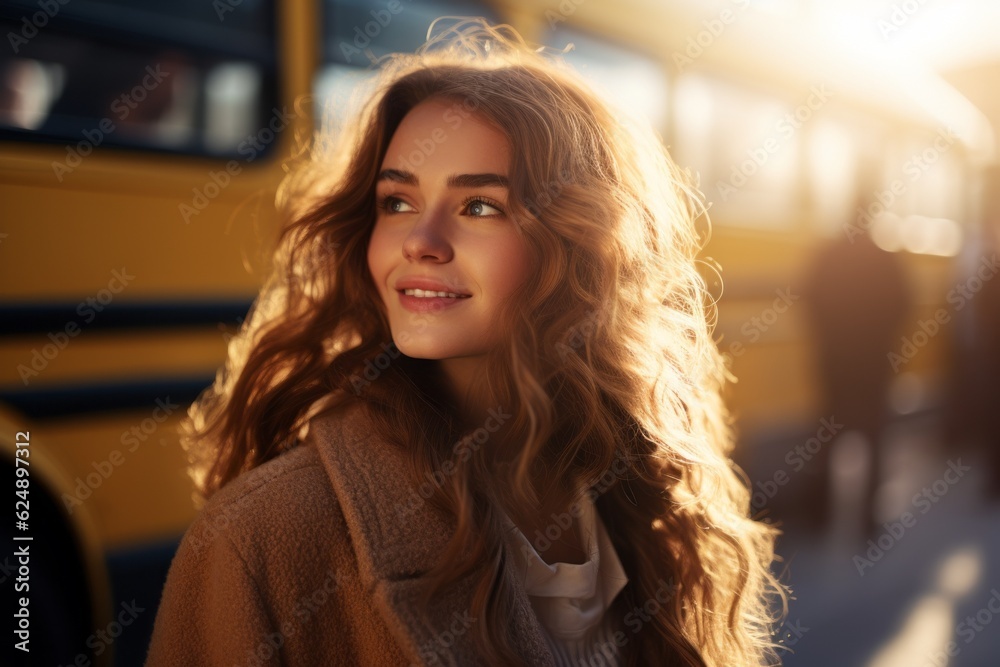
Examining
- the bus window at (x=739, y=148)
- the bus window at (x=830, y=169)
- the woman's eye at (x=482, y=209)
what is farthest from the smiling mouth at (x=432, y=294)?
the bus window at (x=830, y=169)

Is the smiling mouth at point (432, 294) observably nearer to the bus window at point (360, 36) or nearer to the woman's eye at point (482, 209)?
the woman's eye at point (482, 209)

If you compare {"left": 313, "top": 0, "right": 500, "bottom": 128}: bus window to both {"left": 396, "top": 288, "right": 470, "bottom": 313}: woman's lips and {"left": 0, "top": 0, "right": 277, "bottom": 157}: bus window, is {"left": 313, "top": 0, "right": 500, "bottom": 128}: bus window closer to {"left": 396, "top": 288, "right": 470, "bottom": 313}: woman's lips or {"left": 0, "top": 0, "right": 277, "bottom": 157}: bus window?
{"left": 0, "top": 0, "right": 277, "bottom": 157}: bus window

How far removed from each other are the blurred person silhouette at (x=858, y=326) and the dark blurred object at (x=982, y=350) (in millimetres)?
1629

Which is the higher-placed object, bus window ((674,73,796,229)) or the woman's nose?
bus window ((674,73,796,229))

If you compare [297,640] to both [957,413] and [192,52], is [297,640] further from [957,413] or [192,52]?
[957,413]

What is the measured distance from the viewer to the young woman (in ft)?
4.00

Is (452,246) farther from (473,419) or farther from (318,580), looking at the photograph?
(318,580)

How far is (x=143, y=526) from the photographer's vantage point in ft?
8.65

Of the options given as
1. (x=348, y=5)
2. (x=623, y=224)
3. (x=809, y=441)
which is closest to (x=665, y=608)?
(x=623, y=224)

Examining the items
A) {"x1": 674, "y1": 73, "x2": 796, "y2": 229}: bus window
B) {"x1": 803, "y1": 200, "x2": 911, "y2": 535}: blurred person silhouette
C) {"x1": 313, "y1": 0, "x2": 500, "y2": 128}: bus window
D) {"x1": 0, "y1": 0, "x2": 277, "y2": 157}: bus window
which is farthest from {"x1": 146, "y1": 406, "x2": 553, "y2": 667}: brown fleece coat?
{"x1": 803, "y1": 200, "x2": 911, "y2": 535}: blurred person silhouette

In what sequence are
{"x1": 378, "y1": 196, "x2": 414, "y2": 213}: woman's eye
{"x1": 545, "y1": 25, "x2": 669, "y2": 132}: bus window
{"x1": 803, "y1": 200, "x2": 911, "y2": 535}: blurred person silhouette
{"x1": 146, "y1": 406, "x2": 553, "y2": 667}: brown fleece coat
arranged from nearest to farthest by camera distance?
1. {"x1": 146, "y1": 406, "x2": 553, "y2": 667}: brown fleece coat
2. {"x1": 378, "y1": 196, "x2": 414, "y2": 213}: woman's eye
3. {"x1": 545, "y1": 25, "x2": 669, "y2": 132}: bus window
4. {"x1": 803, "y1": 200, "x2": 911, "y2": 535}: blurred person silhouette

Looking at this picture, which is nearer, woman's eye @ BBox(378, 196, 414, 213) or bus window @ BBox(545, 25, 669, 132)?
woman's eye @ BBox(378, 196, 414, 213)

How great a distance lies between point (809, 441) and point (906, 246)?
86.1 inches

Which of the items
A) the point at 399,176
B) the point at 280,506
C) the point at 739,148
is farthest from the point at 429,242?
the point at 739,148
